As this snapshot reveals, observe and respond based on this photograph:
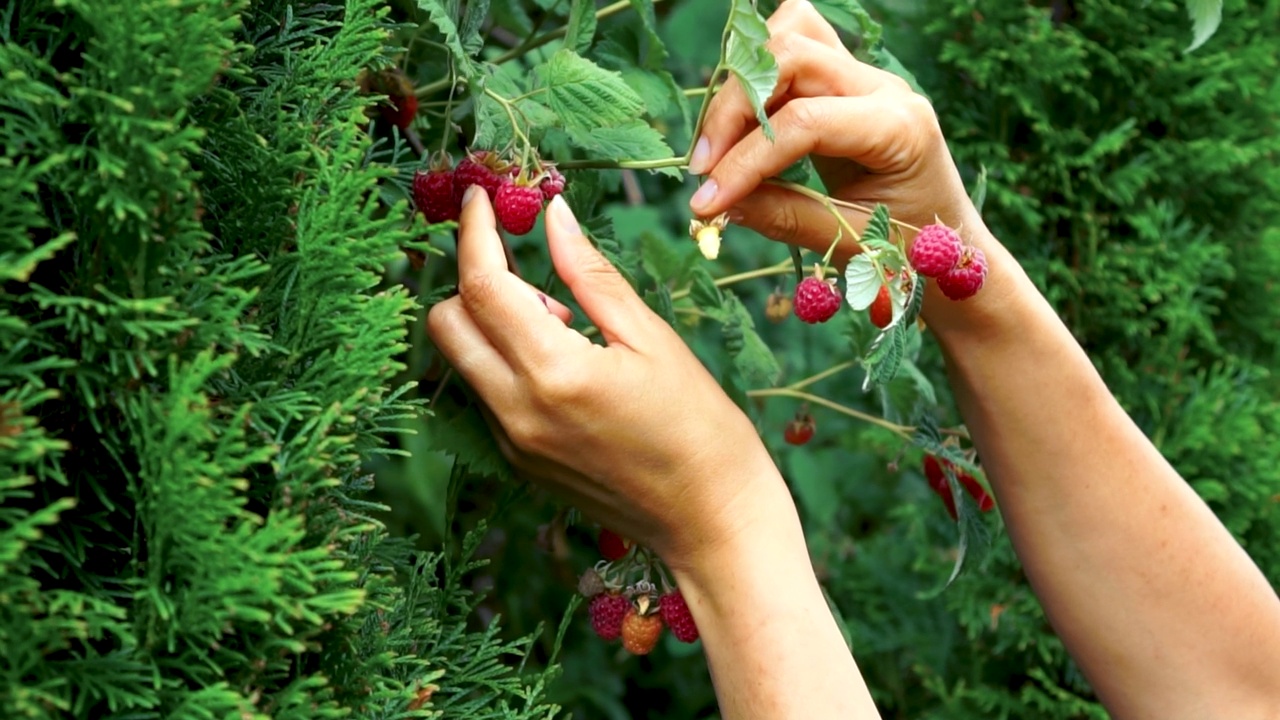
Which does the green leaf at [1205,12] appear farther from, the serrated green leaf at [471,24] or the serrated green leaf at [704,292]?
the serrated green leaf at [471,24]

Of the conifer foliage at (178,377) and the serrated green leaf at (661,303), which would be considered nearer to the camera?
the conifer foliage at (178,377)

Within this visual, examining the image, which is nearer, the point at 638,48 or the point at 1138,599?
the point at 638,48

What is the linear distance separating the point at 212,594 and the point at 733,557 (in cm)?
40

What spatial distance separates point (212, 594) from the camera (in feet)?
1.83

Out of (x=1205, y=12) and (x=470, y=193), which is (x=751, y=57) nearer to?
(x=470, y=193)

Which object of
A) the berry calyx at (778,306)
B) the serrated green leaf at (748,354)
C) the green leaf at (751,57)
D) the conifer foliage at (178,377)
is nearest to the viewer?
the conifer foliage at (178,377)

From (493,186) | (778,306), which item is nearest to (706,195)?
(493,186)

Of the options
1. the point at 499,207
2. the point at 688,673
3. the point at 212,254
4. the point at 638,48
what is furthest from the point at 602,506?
the point at 688,673

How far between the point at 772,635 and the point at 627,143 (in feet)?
1.19

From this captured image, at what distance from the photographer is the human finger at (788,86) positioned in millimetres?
865

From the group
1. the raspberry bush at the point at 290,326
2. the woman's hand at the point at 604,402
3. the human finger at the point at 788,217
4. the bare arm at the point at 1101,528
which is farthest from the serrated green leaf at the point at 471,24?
the bare arm at the point at 1101,528

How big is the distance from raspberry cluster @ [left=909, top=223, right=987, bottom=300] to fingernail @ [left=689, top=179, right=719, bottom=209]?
0.14 meters

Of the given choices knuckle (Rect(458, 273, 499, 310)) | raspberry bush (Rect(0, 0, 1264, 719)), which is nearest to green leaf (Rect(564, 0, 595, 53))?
raspberry bush (Rect(0, 0, 1264, 719))

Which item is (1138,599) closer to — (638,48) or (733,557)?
(733,557)
